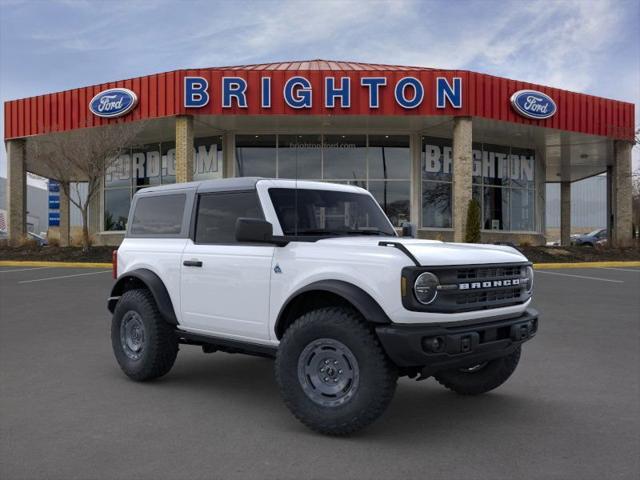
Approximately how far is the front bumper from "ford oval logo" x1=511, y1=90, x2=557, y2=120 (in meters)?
19.7

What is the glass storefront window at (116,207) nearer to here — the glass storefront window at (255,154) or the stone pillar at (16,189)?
the stone pillar at (16,189)

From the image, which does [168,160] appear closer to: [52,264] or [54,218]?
[52,264]

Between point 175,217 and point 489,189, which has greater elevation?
point 489,189

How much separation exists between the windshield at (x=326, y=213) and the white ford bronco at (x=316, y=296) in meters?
0.01

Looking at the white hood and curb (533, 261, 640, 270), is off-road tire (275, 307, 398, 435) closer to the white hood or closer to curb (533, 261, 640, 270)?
the white hood

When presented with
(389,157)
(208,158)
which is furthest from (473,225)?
(208,158)

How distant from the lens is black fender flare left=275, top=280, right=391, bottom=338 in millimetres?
3914

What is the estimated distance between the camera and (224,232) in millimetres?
5172

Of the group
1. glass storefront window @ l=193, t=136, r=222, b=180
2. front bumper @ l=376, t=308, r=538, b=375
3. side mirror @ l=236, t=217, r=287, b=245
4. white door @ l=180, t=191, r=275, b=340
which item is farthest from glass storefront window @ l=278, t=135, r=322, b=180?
front bumper @ l=376, t=308, r=538, b=375

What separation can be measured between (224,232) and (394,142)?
2079cm

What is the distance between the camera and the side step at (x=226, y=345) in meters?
4.71

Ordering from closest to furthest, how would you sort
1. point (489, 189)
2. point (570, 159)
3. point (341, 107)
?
point (341, 107), point (489, 189), point (570, 159)

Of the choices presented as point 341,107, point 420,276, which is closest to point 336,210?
point 420,276

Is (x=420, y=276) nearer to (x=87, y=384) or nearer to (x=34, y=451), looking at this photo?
(x=34, y=451)
